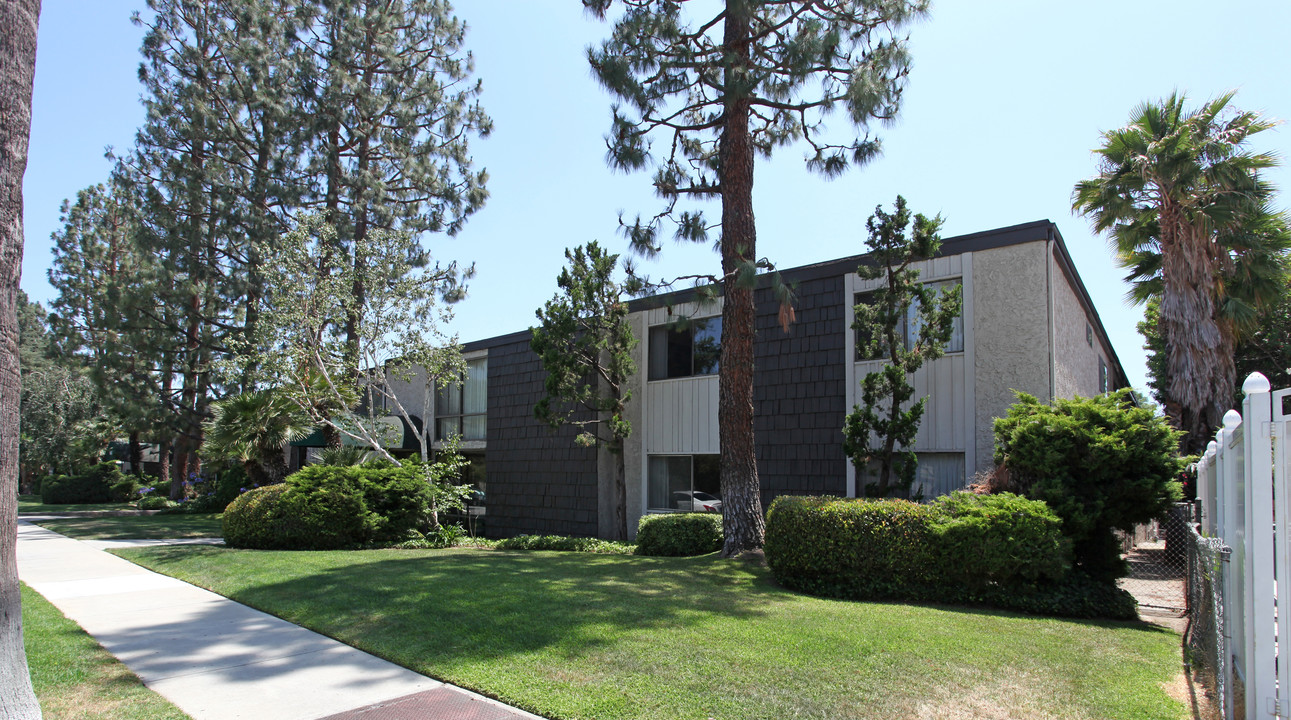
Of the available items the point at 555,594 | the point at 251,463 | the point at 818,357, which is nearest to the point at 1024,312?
the point at 818,357

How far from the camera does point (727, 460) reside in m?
12.0

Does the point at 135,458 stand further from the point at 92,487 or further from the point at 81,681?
the point at 81,681

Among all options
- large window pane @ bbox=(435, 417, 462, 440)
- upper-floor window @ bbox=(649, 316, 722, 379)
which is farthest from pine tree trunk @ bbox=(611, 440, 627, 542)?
large window pane @ bbox=(435, 417, 462, 440)

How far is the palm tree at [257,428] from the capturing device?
17.8 meters

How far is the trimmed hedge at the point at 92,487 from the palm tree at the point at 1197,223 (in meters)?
36.4

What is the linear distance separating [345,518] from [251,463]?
7511 millimetres

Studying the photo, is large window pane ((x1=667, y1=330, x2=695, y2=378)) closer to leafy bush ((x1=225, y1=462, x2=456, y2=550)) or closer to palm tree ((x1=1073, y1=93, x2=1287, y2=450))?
leafy bush ((x1=225, y1=462, x2=456, y2=550))

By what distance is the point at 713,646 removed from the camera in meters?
5.99

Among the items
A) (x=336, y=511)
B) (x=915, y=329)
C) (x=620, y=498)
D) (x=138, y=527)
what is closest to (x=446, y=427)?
(x=138, y=527)

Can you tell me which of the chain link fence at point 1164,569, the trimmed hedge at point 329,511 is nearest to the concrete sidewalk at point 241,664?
the trimmed hedge at point 329,511

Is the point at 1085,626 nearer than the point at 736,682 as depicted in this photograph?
No

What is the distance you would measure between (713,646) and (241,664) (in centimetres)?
366

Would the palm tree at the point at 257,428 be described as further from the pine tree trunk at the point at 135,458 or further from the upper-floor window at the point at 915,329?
the pine tree trunk at the point at 135,458

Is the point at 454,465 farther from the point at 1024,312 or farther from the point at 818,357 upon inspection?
the point at 1024,312
